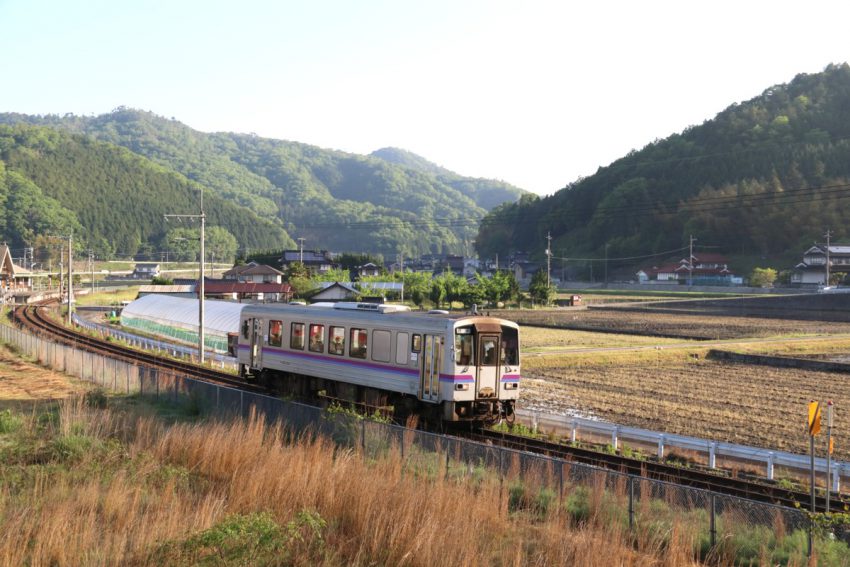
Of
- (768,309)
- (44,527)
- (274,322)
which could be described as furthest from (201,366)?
(768,309)

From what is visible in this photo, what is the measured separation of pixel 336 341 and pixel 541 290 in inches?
2772

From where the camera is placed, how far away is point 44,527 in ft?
27.7

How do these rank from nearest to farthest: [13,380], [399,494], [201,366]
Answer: [399,494] → [13,380] → [201,366]

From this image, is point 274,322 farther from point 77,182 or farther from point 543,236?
point 77,182

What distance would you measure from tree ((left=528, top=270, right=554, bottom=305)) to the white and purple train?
225ft

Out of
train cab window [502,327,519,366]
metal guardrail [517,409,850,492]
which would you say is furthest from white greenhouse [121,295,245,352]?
train cab window [502,327,519,366]

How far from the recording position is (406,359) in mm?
20125

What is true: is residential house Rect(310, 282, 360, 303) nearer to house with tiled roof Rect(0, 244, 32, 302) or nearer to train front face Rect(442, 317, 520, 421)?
house with tiled roof Rect(0, 244, 32, 302)

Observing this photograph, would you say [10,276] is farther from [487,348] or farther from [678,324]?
[487,348]

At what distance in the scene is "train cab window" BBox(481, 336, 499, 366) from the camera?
1955cm

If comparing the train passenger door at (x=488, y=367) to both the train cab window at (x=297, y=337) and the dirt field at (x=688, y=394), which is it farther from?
the train cab window at (x=297, y=337)

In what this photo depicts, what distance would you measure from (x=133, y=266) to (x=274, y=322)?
17035 centimetres

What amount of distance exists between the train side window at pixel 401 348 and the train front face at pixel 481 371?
64.4 inches

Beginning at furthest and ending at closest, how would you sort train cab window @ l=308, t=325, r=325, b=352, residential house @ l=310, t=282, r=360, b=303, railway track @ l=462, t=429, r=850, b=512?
1. residential house @ l=310, t=282, r=360, b=303
2. train cab window @ l=308, t=325, r=325, b=352
3. railway track @ l=462, t=429, r=850, b=512
